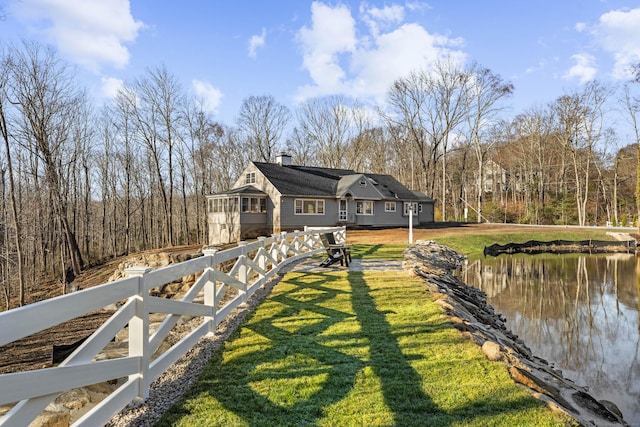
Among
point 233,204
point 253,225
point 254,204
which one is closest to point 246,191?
point 254,204

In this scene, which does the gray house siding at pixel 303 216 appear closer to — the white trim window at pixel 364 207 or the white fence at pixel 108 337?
the white trim window at pixel 364 207

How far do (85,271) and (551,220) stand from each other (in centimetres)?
4162

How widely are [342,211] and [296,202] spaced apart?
406 centimetres

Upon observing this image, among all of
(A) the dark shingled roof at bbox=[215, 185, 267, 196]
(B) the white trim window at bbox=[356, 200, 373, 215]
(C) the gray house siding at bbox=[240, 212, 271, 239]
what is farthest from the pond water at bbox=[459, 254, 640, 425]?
(A) the dark shingled roof at bbox=[215, 185, 267, 196]

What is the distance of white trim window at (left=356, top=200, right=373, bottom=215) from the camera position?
30.0 m

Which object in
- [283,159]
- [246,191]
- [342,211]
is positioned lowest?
[342,211]

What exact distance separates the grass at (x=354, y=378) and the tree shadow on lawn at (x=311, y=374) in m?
0.01

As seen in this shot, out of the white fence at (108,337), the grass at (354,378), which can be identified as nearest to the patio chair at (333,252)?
the grass at (354,378)

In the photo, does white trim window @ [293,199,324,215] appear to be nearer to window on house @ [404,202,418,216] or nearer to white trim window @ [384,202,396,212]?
white trim window @ [384,202,396,212]

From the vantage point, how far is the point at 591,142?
36.5m

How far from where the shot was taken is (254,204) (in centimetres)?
2620

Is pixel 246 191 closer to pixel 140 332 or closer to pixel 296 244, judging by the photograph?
pixel 296 244

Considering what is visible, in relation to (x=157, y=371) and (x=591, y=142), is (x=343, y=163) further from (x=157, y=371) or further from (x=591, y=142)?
(x=157, y=371)

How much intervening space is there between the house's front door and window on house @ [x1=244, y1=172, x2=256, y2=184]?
264 inches
